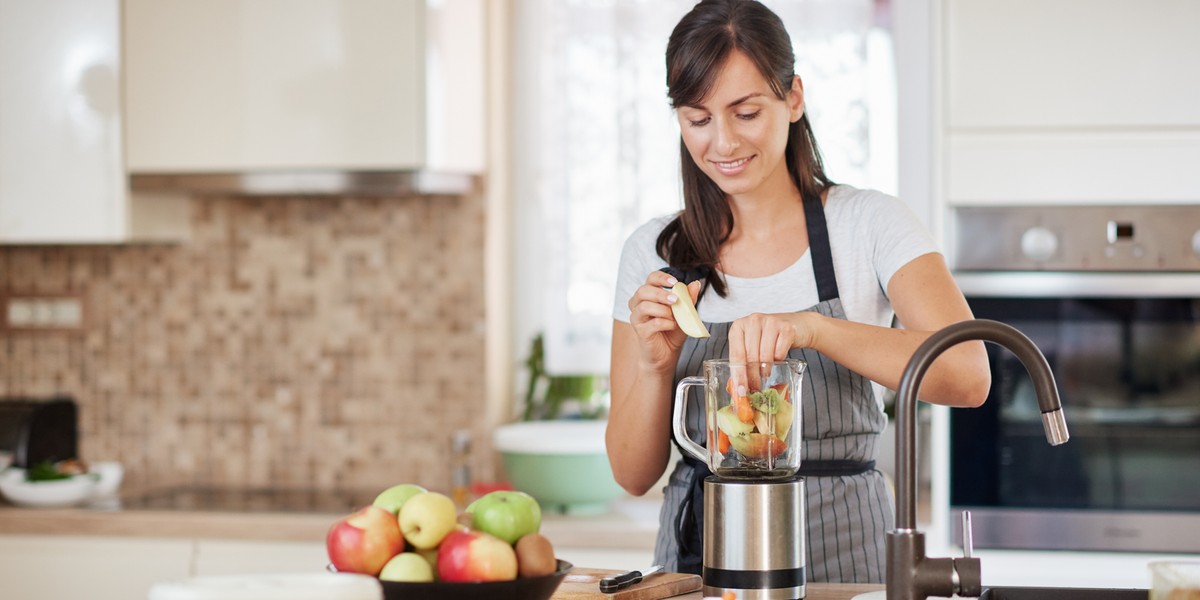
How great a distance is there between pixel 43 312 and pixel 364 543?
250 cm

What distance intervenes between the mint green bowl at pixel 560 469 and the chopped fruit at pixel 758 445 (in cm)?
139

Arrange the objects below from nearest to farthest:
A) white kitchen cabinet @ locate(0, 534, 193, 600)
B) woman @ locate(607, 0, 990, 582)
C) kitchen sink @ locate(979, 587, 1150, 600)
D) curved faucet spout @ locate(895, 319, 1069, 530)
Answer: curved faucet spout @ locate(895, 319, 1069, 530) < kitchen sink @ locate(979, 587, 1150, 600) < woman @ locate(607, 0, 990, 582) < white kitchen cabinet @ locate(0, 534, 193, 600)

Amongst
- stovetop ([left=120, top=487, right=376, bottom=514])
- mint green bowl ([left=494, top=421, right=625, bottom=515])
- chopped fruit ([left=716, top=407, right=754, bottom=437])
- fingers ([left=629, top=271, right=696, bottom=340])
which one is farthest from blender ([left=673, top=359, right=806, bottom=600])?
stovetop ([left=120, top=487, right=376, bottom=514])

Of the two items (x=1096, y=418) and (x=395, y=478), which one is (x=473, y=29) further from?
(x=1096, y=418)

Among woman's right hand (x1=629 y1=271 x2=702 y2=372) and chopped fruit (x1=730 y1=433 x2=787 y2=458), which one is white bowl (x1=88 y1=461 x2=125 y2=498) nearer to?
woman's right hand (x1=629 y1=271 x2=702 y2=372)

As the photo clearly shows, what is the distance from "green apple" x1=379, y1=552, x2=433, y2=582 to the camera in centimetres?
110

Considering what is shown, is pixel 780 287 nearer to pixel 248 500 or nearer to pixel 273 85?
pixel 273 85

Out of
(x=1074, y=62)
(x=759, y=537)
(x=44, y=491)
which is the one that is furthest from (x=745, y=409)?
(x=44, y=491)

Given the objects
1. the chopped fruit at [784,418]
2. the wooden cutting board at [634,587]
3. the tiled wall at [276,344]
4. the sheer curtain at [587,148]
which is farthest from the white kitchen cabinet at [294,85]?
the chopped fruit at [784,418]

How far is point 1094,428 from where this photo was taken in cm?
245

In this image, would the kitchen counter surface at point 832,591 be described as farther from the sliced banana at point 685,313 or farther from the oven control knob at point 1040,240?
the oven control knob at point 1040,240

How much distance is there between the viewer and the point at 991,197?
2430mm

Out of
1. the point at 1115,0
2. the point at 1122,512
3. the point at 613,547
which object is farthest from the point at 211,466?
the point at 1115,0

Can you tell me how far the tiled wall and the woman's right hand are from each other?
1543 millimetres
